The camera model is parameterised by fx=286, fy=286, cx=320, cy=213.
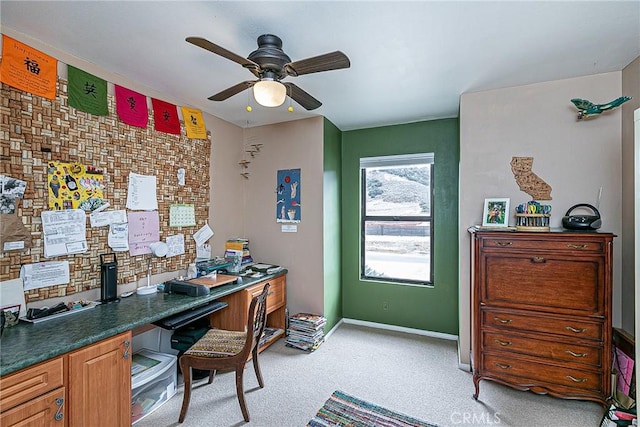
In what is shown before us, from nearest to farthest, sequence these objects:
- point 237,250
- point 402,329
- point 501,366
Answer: point 501,366 < point 237,250 < point 402,329

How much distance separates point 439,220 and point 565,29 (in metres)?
2.08

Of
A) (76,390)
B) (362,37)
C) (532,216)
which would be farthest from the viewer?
(532,216)

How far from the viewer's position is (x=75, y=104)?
205cm

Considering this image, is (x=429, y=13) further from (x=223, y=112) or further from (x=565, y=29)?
(x=223, y=112)

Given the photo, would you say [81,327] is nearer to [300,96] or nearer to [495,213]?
[300,96]

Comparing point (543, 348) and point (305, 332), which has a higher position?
point (543, 348)

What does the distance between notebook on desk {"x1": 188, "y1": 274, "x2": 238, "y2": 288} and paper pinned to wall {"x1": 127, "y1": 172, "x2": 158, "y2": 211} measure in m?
0.77

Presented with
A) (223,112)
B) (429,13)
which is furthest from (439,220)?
(223,112)

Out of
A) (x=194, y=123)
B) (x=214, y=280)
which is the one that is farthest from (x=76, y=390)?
(x=194, y=123)

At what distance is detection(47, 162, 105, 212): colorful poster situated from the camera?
1924 millimetres

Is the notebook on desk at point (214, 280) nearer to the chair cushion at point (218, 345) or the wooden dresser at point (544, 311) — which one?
the chair cushion at point (218, 345)

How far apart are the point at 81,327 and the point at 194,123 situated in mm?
2101

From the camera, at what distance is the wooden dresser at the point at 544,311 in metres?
1.97

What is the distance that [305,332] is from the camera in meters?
3.10
